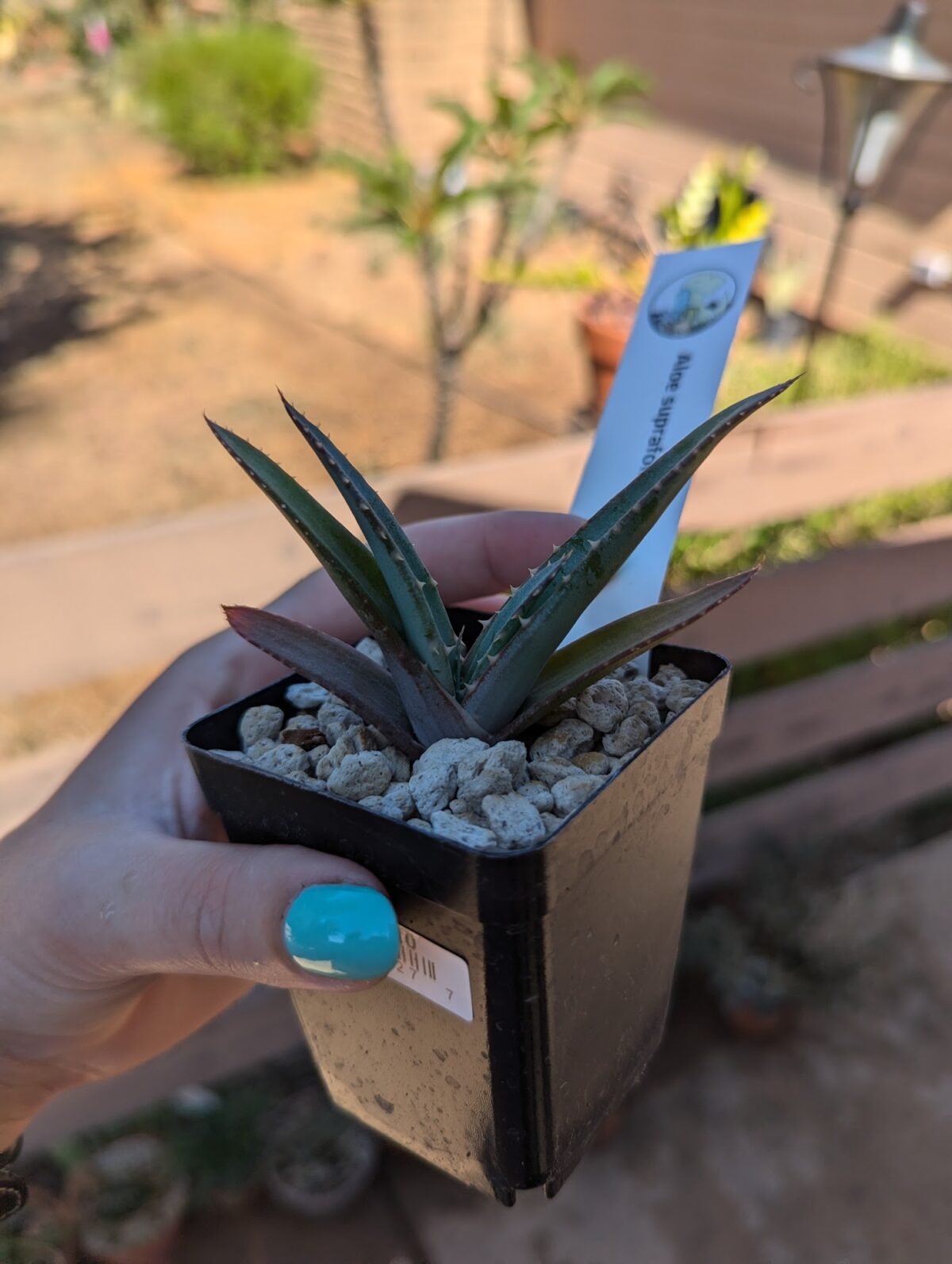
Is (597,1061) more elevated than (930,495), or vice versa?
(597,1061)

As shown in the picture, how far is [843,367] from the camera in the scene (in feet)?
15.3

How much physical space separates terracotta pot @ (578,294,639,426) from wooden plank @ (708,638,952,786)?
4.30 feet

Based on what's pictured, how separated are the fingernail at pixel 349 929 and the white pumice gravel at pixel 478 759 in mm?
63

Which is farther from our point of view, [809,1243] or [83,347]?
[83,347]

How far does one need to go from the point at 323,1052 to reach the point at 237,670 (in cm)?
43

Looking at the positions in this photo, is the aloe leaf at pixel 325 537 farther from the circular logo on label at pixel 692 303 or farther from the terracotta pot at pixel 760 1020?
the terracotta pot at pixel 760 1020

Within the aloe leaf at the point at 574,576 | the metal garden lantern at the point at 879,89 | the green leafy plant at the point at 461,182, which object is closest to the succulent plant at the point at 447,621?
the aloe leaf at the point at 574,576

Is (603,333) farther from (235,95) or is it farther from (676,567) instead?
(235,95)

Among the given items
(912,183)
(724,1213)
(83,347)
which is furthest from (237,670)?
(83,347)

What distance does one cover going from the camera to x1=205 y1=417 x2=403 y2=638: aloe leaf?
676mm

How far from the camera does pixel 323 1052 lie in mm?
850

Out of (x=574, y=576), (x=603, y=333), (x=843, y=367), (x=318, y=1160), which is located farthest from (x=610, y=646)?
(x=843, y=367)

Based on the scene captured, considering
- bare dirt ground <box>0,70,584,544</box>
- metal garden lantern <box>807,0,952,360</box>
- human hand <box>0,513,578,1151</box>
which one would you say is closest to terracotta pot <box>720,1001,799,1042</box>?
human hand <box>0,513,578,1151</box>

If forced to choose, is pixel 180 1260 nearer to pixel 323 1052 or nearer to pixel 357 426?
pixel 323 1052
